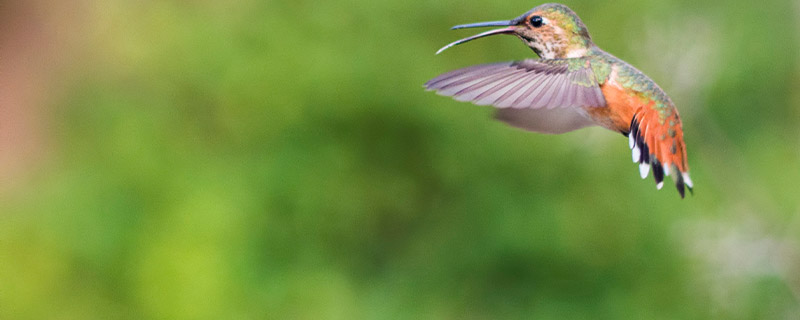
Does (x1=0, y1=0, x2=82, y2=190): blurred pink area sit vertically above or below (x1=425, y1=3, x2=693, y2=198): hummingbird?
above

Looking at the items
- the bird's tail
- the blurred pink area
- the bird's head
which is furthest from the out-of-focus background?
the blurred pink area

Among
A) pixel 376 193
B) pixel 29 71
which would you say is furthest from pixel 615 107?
pixel 29 71

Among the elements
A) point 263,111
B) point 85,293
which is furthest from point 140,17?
point 85,293

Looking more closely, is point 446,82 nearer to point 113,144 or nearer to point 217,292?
point 217,292

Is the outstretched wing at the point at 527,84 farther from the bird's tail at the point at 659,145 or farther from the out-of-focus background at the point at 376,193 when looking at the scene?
the out-of-focus background at the point at 376,193

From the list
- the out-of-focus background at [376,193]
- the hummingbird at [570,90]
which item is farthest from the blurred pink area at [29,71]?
the hummingbird at [570,90]

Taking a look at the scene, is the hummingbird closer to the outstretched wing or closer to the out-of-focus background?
the outstretched wing

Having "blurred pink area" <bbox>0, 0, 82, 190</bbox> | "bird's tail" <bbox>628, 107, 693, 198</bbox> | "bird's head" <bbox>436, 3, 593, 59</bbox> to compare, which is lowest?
"bird's tail" <bbox>628, 107, 693, 198</bbox>

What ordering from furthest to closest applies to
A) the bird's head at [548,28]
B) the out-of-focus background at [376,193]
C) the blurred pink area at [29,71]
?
1. the blurred pink area at [29,71]
2. the out-of-focus background at [376,193]
3. the bird's head at [548,28]
